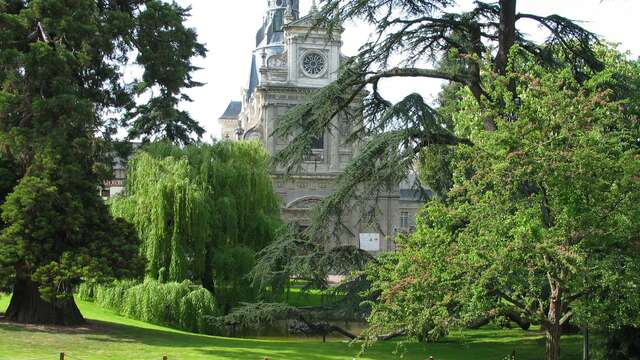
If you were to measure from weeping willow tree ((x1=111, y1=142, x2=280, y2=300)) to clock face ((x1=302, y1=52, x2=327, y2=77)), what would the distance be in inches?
907

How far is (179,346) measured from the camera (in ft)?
55.2

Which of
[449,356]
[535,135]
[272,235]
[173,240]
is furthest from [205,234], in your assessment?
[535,135]

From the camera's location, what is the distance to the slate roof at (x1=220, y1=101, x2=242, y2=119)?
89300mm

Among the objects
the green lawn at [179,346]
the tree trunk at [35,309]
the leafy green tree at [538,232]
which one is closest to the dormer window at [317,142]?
the green lawn at [179,346]

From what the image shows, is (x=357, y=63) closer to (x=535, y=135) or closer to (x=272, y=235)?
(x=535, y=135)

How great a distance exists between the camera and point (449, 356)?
1739 cm

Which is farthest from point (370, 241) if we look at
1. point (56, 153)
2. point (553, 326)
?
point (553, 326)

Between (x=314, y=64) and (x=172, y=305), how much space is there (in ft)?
96.1

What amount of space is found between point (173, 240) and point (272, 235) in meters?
3.48

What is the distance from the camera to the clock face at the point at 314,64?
48.3 meters

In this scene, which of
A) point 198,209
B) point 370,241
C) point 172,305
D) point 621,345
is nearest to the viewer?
point 621,345

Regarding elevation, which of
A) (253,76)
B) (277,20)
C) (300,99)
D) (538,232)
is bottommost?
(538,232)

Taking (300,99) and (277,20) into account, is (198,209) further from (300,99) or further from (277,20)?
(277,20)

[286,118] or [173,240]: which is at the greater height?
[286,118]
